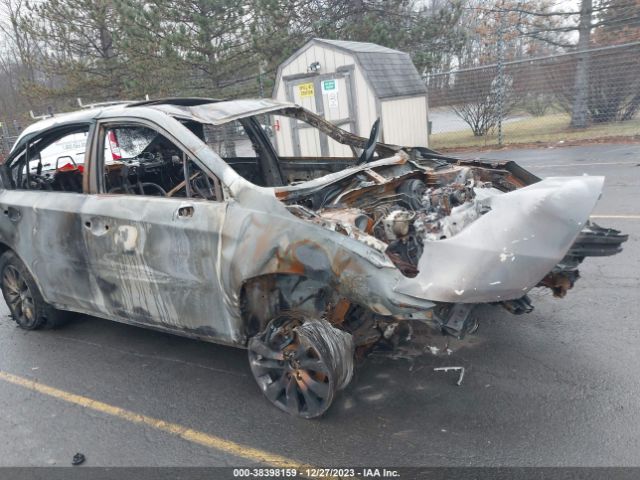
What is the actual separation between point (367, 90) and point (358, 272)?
994 centimetres

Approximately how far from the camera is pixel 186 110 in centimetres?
385

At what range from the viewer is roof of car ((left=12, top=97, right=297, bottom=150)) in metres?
3.78

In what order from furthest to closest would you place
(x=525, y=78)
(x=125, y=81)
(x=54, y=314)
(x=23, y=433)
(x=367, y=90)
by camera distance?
(x=125, y=81), (x=525, y=78), (x=367, y=90), (x=54, y=314), (x=23, y=433)

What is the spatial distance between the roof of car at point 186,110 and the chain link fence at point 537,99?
1097 cm

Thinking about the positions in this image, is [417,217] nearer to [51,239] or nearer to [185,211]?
[185,211]

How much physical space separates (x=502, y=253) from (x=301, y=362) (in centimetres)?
129

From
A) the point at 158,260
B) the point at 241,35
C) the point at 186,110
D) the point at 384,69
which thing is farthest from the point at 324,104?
the point at 158,260

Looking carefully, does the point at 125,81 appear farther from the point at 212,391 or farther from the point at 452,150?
the point at 212,391

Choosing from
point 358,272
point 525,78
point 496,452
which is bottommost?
point 496,452

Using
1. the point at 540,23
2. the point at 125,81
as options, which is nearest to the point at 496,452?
the point at 125,81

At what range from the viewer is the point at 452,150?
48.9 ft

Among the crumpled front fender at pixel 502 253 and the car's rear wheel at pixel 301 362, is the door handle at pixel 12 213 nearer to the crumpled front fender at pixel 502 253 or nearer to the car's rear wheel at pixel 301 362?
the car's rear wheel at pixel 301 362

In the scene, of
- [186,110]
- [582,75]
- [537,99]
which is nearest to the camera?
[186,110]

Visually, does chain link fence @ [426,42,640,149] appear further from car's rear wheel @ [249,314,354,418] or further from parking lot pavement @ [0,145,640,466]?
car's rear wheel @ [249,314,354,418]
